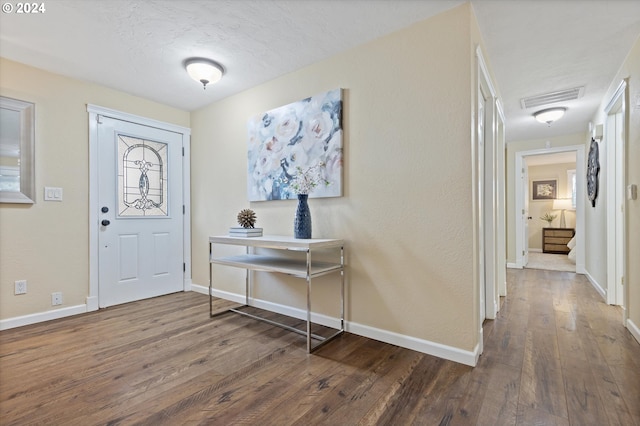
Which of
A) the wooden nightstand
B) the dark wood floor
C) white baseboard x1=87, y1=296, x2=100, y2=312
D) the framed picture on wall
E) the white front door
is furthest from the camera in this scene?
the framed picture on wall

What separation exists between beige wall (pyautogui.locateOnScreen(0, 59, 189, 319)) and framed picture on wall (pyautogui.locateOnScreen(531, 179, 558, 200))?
9.16 metres

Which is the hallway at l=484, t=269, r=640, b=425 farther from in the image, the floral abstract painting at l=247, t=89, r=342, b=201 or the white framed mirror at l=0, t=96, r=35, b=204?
the white framed mirror at l=0, t=96, r=35, b=204

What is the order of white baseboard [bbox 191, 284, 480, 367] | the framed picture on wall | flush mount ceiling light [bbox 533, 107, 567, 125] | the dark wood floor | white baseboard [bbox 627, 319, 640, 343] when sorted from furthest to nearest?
1. the framed picture on wall
2. flush mount ceiling light [bbox 533, 107, 567, 125]
3. white baseboard [bbox 627, 319, 640, 343]
4. white baseboard [bbox 191, 284, 480, 367]
5. the dark wood floor

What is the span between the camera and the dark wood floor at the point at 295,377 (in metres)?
1.47

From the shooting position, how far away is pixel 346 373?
1.85 metres

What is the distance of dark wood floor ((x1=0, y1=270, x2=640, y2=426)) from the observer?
4.81 ft

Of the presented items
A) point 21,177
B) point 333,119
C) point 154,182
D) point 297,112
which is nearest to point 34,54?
point 21,177

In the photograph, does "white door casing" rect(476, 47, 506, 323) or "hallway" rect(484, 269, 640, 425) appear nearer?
"hallway" rect(484, 269, 640, 425)

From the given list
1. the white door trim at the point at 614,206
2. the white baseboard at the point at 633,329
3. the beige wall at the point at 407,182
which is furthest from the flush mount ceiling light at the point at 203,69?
the white baseboard at the point at 633,329

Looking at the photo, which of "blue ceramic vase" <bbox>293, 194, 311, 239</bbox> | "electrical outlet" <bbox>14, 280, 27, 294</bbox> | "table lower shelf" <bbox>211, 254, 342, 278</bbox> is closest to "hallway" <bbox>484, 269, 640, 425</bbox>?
"table lower shelf" <bbox>211, 254, 342, 278</bbox>

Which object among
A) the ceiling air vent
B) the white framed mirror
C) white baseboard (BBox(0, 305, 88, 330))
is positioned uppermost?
the ceiling air vent

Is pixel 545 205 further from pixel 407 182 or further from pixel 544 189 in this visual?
pixel 407 182

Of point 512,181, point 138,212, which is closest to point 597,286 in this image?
point 512,181

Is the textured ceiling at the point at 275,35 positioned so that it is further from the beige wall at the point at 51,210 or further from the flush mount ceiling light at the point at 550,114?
the flush mount ceiling light at the point at 550,114
